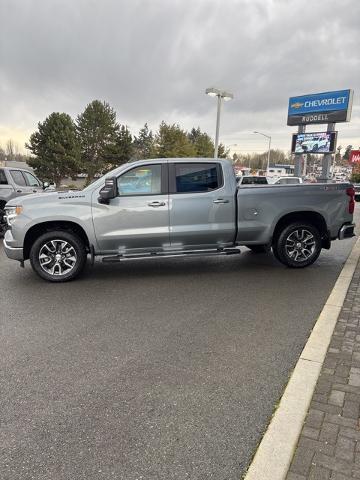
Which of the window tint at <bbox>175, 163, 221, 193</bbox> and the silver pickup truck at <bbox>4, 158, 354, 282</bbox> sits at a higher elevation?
the window tint at <bbox>175, 163, 221, 193</bbox>

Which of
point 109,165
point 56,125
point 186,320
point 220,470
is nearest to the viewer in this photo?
point 220,470

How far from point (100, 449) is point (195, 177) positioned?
487cm

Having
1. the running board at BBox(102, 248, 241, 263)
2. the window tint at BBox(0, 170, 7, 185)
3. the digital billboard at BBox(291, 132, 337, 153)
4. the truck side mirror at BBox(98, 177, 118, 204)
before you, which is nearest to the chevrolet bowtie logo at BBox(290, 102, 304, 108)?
the digital billboard at BBox(291, 132, 337, 153)

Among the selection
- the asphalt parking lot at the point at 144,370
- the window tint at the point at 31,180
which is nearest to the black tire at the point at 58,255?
the asphalt parking lot at the point at 144,370

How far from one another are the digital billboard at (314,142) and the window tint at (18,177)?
A: 31.3 meters

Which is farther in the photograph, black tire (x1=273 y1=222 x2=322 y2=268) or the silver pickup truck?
black tire (x1=273 y1=222 x2=322 y2=268)

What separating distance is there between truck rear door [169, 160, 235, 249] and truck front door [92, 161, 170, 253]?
17 centimetres

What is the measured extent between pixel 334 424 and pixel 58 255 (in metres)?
4.80

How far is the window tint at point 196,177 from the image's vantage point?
6.56 m

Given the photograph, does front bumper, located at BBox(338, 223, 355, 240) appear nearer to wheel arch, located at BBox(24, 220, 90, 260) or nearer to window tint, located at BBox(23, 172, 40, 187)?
wheel arch, located at BBox(24, 220, 90, 260)

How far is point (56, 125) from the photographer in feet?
150

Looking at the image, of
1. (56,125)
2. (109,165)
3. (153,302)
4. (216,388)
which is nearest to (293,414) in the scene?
(216,388)

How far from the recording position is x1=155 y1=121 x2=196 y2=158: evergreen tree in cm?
4283

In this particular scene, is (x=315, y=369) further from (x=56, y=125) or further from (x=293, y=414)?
(x=56, y=125)
